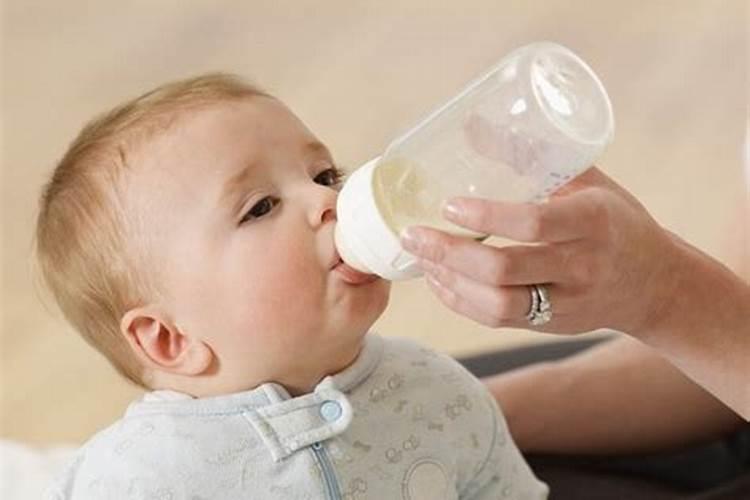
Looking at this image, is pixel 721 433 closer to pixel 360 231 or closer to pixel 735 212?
pixel 735 212

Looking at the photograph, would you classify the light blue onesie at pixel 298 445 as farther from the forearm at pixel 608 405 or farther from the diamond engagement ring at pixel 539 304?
the forearm at pixel 608 405

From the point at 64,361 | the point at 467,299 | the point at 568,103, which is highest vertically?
the point at 568,103

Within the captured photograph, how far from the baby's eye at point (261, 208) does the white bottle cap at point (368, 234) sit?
0.08m

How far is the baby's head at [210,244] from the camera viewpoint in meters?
1.08

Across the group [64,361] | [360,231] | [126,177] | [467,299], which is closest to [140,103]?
[126,177]

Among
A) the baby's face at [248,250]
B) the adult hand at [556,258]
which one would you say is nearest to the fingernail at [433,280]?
the adult hand at [556,258]

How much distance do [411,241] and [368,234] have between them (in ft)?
0.22

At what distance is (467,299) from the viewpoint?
954 mm

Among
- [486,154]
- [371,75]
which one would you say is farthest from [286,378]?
[371,75]

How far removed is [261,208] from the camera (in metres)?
1.11

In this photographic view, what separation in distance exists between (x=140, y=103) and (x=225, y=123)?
0.26 ft

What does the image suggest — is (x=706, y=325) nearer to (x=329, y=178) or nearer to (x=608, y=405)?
(x=329, y=178)

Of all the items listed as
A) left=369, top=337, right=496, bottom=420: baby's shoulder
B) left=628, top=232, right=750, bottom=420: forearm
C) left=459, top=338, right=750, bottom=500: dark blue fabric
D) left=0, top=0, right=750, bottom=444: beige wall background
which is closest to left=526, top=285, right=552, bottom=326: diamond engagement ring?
left=628, top=232, right=750, bottom=420: forearm

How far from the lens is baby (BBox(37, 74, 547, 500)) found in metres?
1.08
